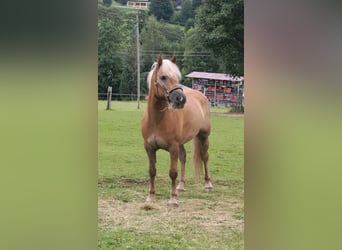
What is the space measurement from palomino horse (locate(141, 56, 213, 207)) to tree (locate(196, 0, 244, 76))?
18 cm

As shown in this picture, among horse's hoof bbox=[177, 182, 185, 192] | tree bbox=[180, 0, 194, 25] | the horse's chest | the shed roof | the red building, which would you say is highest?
tree bbox=[180, 0, 194, 25]

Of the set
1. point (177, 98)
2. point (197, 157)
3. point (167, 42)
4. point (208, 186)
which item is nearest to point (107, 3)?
point (167, 42)

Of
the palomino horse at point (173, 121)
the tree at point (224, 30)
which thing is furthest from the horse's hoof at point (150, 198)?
the tree at point (224, 30)

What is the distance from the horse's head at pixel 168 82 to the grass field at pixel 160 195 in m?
0.12

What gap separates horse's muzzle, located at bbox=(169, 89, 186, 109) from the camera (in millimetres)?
1742

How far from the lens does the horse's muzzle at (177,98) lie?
1.74 meters

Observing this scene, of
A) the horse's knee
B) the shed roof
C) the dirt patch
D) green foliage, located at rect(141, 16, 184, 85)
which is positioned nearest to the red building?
the shed roof

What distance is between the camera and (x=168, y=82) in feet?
5.71

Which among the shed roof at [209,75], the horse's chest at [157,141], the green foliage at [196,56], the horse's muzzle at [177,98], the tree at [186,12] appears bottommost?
the horse's chest at [157,141]

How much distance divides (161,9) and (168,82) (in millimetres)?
340

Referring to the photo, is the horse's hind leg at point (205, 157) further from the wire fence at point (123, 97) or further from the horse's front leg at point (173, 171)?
the wire fence at point (123, 97)

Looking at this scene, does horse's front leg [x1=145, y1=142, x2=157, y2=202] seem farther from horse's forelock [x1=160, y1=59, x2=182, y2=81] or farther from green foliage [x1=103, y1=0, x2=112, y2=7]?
green foliage [x1=103, y1=0, x2=112, y2=7]
